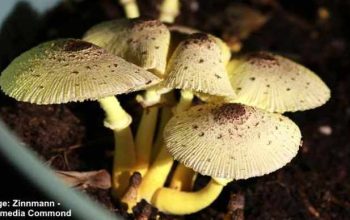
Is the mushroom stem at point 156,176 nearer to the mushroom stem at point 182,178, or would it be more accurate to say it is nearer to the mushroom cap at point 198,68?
the mushroom stem at point 182,178

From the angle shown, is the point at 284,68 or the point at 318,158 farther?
the point at 318,158

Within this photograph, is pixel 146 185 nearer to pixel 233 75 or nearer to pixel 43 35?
pixel 233 75

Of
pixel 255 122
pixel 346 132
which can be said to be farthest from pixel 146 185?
pixel 346 132

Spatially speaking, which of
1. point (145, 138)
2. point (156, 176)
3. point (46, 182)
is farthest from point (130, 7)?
point (46, 182)

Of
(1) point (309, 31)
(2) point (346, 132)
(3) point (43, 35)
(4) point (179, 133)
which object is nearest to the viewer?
(4) point (179, 133)

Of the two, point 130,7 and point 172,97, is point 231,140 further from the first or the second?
point 130,7

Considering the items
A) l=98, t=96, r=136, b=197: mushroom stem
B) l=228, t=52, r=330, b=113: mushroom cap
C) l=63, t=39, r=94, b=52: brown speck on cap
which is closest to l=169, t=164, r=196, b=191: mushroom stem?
l=98, t=96, r=136, b=197: mushroom stem

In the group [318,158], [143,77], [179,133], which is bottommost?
[318,158]

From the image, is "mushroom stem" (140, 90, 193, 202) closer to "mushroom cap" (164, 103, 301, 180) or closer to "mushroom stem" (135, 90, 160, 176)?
"mushroom stem" (135, 90, 160, 176)
